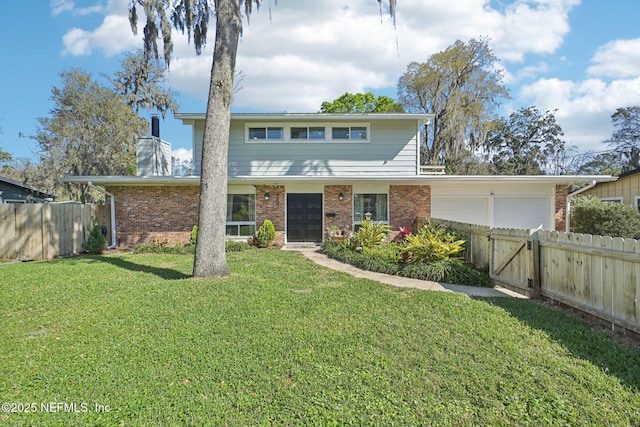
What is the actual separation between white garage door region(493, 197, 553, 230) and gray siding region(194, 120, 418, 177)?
3.41 meters

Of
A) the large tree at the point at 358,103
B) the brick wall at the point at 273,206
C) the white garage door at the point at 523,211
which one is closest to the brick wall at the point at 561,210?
the white garage door at the point at 523,211

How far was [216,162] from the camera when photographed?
7035 millimetres

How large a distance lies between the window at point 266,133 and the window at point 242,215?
223 centimetres

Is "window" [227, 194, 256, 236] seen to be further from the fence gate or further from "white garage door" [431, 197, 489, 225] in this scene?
the fence gate

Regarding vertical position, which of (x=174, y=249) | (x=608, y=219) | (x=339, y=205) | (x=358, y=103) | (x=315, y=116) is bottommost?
(x=174, y=249)

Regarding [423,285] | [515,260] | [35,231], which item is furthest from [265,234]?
[515,260]

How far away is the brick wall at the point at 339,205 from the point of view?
12.5 m

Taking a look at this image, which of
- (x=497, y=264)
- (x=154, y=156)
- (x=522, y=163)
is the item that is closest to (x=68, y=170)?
(x=154, y=156)

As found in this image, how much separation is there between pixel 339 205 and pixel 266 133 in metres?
3.80

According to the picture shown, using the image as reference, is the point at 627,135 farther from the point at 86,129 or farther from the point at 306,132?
the point at 86,129

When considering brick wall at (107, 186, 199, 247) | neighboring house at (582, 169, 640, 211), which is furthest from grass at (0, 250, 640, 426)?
neighboring house at (582, 169, 640, 211)

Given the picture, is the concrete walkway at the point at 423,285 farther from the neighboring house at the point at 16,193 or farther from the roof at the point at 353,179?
the neighboring house at the point at 16,193

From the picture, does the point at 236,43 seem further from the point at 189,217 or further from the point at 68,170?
the point at 68,170

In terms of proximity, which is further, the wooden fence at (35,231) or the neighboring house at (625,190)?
the neighboring house at (625,190)
